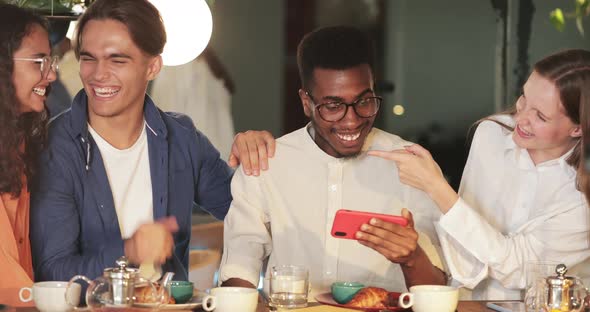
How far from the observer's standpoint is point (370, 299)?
8.71ft

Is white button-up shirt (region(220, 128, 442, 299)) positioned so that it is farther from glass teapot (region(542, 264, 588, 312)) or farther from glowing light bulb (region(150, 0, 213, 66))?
glass teapot (region(542, 264, 588, 312))

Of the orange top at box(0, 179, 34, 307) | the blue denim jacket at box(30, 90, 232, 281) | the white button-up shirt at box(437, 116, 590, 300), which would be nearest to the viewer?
the orange top at box(0, 179, 34, 307)

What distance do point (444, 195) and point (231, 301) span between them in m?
0.86

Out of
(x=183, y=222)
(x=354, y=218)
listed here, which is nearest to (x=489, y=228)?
(x=354, y=218)

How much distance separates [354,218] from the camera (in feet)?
9.14

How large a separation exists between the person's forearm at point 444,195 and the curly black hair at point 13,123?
1.33m

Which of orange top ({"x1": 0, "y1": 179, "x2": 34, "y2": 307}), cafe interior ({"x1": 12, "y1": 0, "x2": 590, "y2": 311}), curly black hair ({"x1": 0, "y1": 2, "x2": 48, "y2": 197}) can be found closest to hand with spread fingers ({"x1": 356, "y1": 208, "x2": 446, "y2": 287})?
orange top ({"x1": 0, "y1": 179, "x2": 34, "y2": 307})

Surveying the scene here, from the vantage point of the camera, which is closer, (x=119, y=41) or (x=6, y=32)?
(x=6, y=32)

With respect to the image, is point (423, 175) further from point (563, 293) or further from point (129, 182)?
point (129, 182)

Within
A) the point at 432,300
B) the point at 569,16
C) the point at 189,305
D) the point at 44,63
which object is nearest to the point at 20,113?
the point at 44,63

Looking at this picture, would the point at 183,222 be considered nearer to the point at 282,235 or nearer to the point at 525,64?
the point at 282,235

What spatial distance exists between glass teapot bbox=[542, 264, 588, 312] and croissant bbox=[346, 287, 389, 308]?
433mm

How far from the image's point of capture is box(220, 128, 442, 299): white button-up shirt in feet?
10.9

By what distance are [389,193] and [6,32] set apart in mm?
1417
